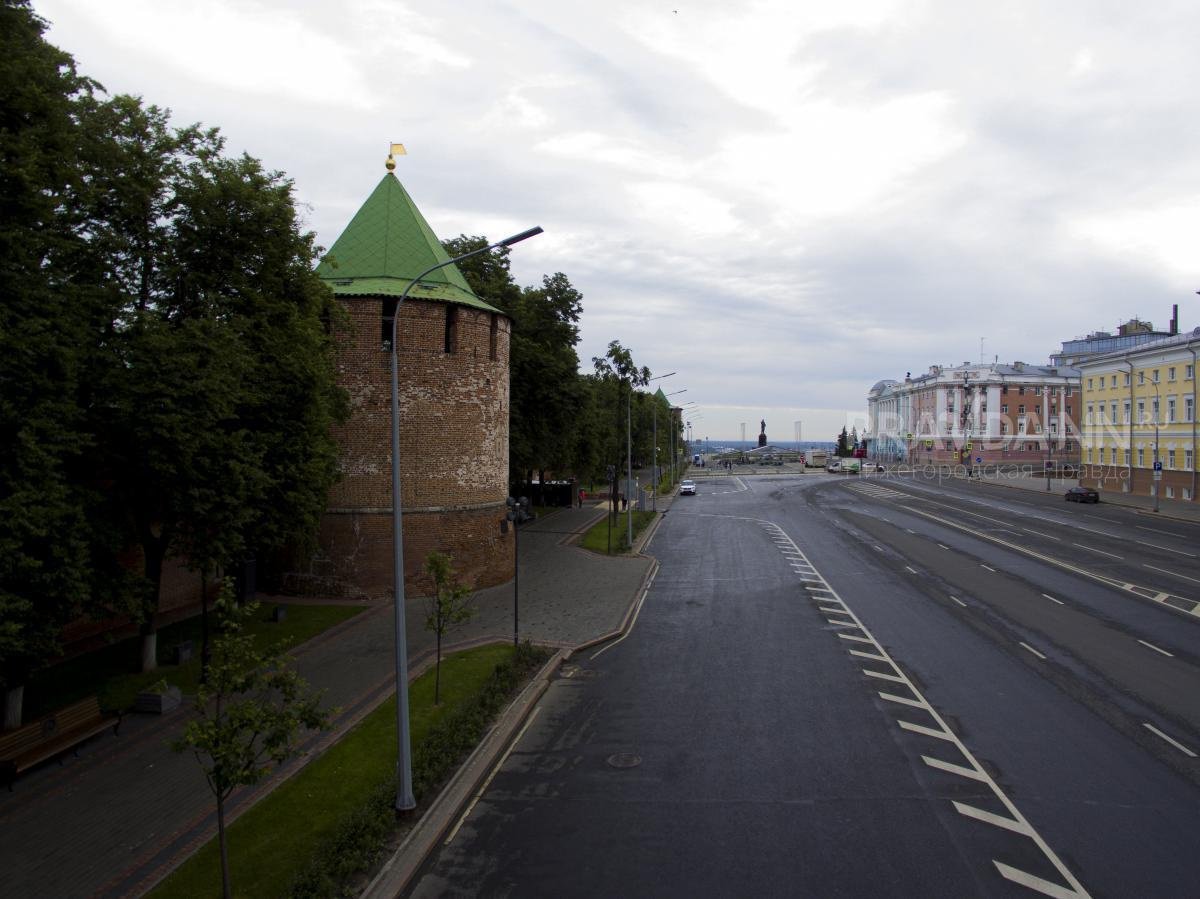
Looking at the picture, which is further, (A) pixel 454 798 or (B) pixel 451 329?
(B) pixel 451 329

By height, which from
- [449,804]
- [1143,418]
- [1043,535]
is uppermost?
[1143,418]

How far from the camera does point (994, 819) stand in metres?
10.2

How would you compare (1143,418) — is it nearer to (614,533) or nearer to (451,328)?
(614,533)

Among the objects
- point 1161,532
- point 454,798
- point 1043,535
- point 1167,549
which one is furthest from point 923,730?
point 1161,532

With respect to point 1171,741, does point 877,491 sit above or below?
above

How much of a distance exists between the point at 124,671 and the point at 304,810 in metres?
9.19

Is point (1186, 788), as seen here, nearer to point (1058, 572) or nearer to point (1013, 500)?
point (1058, 572)

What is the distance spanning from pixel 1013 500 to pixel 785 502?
754 inches

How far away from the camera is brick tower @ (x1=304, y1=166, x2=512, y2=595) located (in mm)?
24188

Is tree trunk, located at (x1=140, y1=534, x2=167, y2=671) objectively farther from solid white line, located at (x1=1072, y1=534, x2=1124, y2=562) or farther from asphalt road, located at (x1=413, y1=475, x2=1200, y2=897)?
solid white line, located at (x1=1072, y1=534, x2=1124, y2=562)

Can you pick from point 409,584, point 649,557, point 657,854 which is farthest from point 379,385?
point 657,854

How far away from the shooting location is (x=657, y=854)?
9555 mm

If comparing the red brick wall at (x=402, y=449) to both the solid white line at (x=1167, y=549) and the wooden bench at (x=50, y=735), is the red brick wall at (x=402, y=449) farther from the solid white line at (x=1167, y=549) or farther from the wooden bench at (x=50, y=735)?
the solid white line at (x=1167, y=549)

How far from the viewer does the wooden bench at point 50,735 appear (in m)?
11.4
